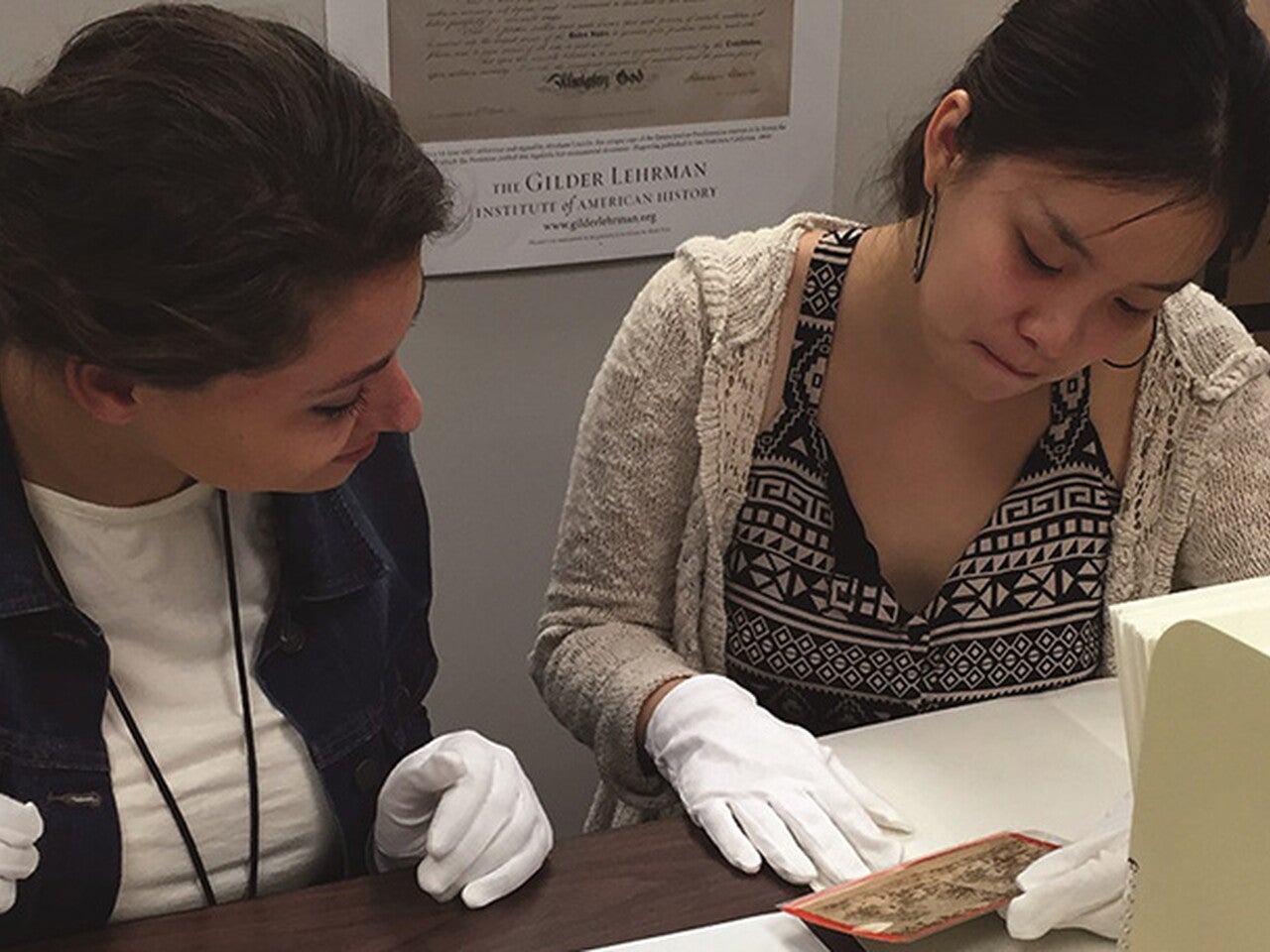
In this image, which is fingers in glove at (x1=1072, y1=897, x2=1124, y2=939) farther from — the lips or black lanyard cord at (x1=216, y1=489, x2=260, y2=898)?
black lanyard cord at (x1=216, y1=489, x2=260, y2=898)

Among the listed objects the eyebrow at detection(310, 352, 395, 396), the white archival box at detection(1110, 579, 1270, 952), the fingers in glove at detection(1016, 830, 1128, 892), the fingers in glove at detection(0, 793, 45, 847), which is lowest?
the fingers in glove at detection(1016, 830, 1128, 892)

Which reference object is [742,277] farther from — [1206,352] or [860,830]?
[860,830]

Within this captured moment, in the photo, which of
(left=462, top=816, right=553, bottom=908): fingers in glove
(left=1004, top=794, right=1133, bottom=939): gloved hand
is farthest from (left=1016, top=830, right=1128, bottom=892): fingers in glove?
(left=462, top=816, right=553, bottom=908): fingers in glove

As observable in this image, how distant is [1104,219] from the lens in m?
1.29

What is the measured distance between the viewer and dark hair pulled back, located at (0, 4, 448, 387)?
979 mm

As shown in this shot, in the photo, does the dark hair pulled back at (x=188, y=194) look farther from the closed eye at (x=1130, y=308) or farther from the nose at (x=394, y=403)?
the closed eye at (x=1130, y=308)

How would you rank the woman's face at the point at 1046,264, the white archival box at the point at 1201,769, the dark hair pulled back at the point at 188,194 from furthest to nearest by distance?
the woman's face at the point at 1046,264
the dark hair pulled back at the point at 188,194
the white archival box at the point at 1201,769

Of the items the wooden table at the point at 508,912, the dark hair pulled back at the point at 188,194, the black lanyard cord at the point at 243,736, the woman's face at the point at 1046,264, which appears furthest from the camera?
the woman's face at the point at 1046,264

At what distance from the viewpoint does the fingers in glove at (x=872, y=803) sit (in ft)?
4.06

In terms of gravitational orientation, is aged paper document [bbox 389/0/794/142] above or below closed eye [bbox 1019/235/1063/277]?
above

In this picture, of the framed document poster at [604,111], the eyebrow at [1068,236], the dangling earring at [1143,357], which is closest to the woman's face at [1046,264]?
the eyebrow at [1068,236]

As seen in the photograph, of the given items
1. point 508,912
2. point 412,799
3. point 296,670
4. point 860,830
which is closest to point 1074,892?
point 860,830

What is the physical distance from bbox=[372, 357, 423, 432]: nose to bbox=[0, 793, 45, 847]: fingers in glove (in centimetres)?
34

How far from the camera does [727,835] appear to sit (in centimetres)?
121
